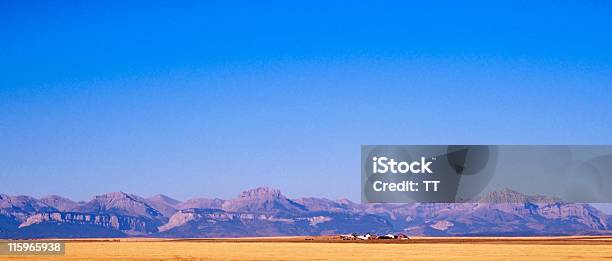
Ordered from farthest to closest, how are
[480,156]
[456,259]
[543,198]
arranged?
[543,198] < [480,156] < [456,259]

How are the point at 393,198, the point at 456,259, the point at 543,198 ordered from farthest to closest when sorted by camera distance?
the point at 543,198 → the point at 456,259 → the point at 393,198

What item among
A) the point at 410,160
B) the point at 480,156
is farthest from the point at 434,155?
the point at 480,156

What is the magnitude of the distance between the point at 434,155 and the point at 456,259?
13.2m

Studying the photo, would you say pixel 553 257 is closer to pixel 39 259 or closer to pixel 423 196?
pixel 423 196

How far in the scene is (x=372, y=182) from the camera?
10181cm

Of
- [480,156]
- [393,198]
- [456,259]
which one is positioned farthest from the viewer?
[480,156]

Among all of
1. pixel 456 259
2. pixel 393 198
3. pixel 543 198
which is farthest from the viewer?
pixel 543 198

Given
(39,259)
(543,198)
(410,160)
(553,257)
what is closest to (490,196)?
(543,198)

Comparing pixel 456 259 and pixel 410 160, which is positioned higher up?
pixel 410 160

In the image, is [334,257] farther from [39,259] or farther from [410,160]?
[39,259]

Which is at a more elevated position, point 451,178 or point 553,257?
point 451,178

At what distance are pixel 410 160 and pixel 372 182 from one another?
5244 mm

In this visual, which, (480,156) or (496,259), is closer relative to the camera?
(496,259)

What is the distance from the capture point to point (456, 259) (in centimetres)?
10612
